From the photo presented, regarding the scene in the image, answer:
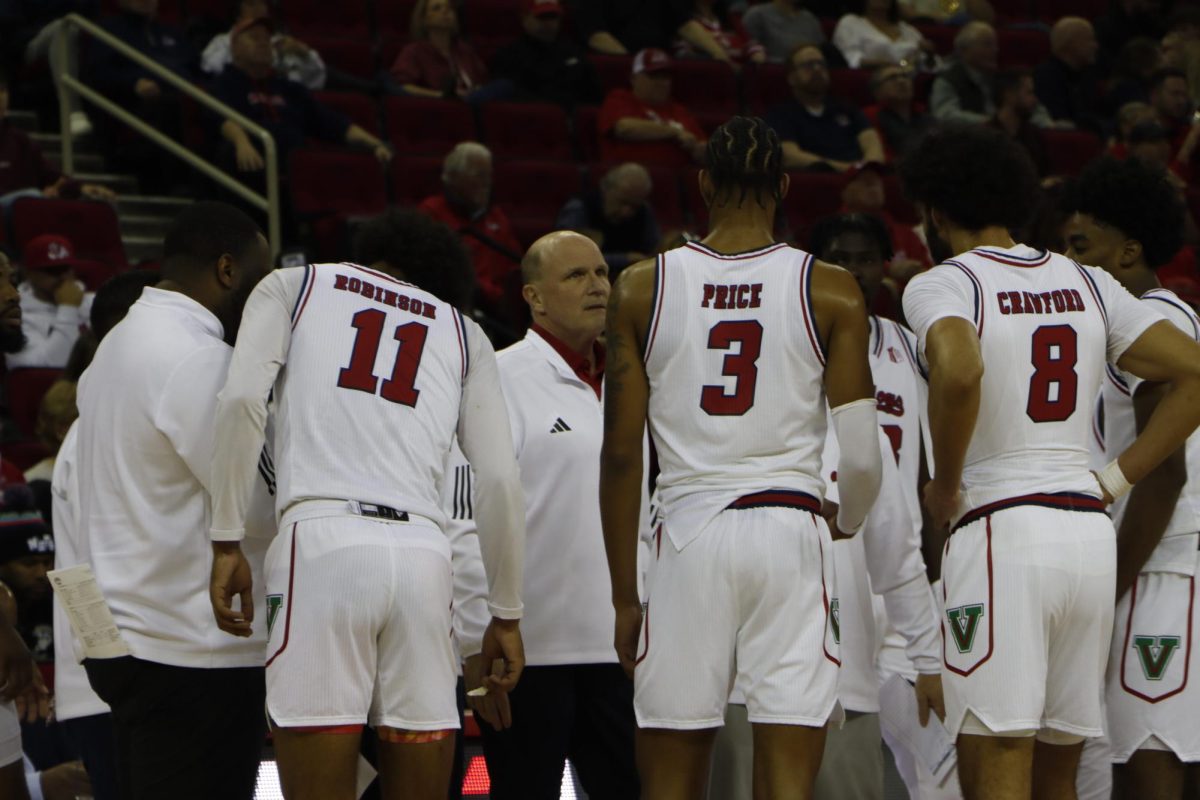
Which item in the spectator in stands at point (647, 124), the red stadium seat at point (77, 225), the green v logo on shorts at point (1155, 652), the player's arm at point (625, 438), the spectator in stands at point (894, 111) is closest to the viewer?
the player's arm at point (625, 438)

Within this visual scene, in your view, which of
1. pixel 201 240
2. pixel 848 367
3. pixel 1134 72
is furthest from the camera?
pixel 1134 72

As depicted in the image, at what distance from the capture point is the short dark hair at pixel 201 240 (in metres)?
4.20

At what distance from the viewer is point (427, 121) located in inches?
421

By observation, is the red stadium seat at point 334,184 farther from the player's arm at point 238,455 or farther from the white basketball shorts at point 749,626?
the white basketball shorts at point 749,626

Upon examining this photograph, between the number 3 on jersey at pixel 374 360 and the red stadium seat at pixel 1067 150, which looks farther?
the red stadium seat at pixel 1067 150

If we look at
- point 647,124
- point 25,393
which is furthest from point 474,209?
point 25,393

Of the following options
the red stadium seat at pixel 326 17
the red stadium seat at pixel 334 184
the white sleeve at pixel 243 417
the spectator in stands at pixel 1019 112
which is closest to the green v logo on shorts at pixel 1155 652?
the white sleeve at pixel 243 417

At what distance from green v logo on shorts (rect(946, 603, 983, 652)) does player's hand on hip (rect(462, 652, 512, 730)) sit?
46.1 inches

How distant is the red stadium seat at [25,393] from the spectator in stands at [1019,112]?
6.74 meters

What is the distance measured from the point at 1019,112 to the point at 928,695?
8024 millimetres

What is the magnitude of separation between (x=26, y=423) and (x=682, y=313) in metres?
5.03

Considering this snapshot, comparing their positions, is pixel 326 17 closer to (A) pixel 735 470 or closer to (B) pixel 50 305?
(B) pixel 50 305

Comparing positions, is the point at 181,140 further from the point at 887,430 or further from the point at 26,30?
the point at 887,430

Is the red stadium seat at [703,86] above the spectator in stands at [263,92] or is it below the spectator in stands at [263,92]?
above
